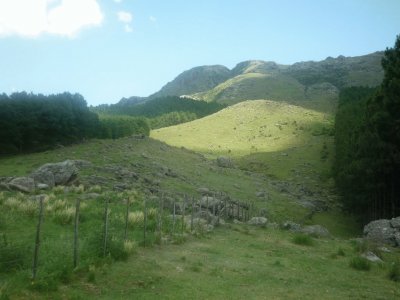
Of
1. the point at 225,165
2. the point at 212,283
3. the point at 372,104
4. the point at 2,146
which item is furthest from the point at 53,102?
the point at 212,283

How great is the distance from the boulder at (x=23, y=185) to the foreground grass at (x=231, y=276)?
52.3 feet

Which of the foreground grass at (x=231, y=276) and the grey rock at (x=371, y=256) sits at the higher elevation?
the foreground grass at (x=231, y=276)

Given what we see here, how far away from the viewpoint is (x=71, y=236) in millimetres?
17703

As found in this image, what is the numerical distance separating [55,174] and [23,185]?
19.0 ft

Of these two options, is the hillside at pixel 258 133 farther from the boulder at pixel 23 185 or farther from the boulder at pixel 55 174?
the boulder at pixel 23 185

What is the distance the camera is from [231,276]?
16.1m

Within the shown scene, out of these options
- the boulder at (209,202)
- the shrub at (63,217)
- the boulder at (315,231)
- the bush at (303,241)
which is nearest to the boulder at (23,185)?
the shrub at (63,217)

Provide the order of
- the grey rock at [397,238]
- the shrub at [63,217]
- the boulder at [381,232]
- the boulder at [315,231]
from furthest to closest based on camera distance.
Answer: the boulder at [315,231] < the boulder at [381,232] < the grey rock at [397,238] < the shrub at [63,217]

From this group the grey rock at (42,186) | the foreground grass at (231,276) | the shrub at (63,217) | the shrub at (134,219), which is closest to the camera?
the foreground grass at (231,276)

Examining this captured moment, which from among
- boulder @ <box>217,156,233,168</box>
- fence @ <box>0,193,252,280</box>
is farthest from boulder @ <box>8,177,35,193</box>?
boulder @ <box>217,156,233,168</box>

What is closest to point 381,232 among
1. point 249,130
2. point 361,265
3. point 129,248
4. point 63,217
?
point 361,265

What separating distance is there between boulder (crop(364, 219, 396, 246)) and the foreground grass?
7928 millimetres

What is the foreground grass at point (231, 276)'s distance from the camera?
13.0 metres

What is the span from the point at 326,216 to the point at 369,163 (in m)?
15.9
